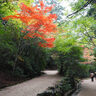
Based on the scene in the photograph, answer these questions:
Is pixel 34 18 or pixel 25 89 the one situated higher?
pixel 34 18

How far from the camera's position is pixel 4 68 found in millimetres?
9227

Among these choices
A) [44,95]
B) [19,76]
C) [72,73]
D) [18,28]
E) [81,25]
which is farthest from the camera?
[72,73]

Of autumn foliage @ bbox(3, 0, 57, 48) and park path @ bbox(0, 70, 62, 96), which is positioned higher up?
autumn foliage @ bbox(3, 0, 57, 48)

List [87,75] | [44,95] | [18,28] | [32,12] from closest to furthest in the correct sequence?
[44,95] → [32,12] → [18,28] → [87,75]

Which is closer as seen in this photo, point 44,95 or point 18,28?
point 44,95

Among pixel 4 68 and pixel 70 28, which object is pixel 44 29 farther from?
pixel 4 68

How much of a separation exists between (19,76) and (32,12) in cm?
602

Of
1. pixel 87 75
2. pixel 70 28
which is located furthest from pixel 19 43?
pixel 87 75

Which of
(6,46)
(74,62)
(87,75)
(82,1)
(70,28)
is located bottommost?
(87,75)

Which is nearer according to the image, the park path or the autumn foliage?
the park path

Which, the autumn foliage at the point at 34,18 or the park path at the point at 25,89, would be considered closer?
the park path at the point at 25,89

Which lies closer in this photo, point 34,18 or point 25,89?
point 25,89

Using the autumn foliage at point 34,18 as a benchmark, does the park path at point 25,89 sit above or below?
below

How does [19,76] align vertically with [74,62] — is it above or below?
below
